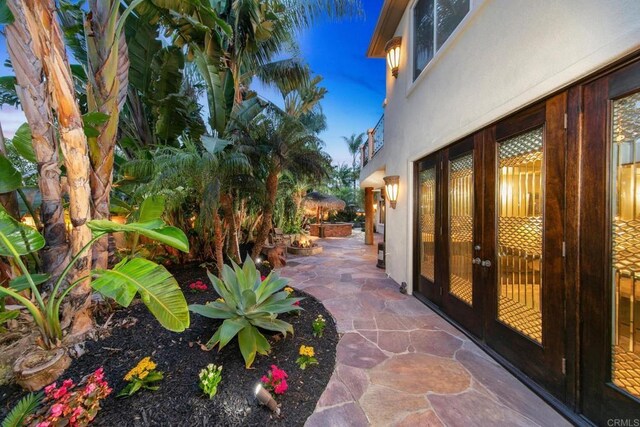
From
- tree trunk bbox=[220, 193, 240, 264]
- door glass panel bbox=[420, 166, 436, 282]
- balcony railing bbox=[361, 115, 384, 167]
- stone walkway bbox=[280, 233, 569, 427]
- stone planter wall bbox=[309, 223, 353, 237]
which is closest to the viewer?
stone walkway bbox=[280, 233, 569, 427]

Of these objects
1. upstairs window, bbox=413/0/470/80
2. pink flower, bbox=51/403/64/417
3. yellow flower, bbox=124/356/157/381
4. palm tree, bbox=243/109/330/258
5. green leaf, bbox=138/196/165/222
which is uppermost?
upstairs window, bbox=413/0/470/80

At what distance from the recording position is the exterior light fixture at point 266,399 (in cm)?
194

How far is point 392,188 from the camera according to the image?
229 inches

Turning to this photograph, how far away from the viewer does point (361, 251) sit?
10.1 metres

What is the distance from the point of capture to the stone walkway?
2.11 metres

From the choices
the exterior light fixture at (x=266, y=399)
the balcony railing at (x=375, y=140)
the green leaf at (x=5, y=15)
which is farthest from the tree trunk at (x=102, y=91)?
the balcony railing at (x=375, y=140)

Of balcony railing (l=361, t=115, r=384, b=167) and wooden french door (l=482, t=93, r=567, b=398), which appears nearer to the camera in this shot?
wooden french door (l=482, t=93, r=567, b=398)

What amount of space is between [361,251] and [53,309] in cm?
892

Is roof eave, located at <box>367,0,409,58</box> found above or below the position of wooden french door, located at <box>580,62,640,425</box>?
above

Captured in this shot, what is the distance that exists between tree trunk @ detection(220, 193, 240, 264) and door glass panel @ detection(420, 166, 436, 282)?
13.5 ft

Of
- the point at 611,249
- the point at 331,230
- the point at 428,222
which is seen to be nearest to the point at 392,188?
the point at 428,222

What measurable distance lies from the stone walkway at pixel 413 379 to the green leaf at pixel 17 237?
121 inches

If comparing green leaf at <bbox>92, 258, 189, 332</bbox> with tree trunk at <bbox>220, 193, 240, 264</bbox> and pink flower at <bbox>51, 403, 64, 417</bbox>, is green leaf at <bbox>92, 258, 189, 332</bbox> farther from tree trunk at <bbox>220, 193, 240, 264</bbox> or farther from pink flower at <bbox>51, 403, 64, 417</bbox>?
tree trunk at <bbox>220, 193, 240, 264</bbox>

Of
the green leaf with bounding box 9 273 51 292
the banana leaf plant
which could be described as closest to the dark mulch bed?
the banana leaf plant
